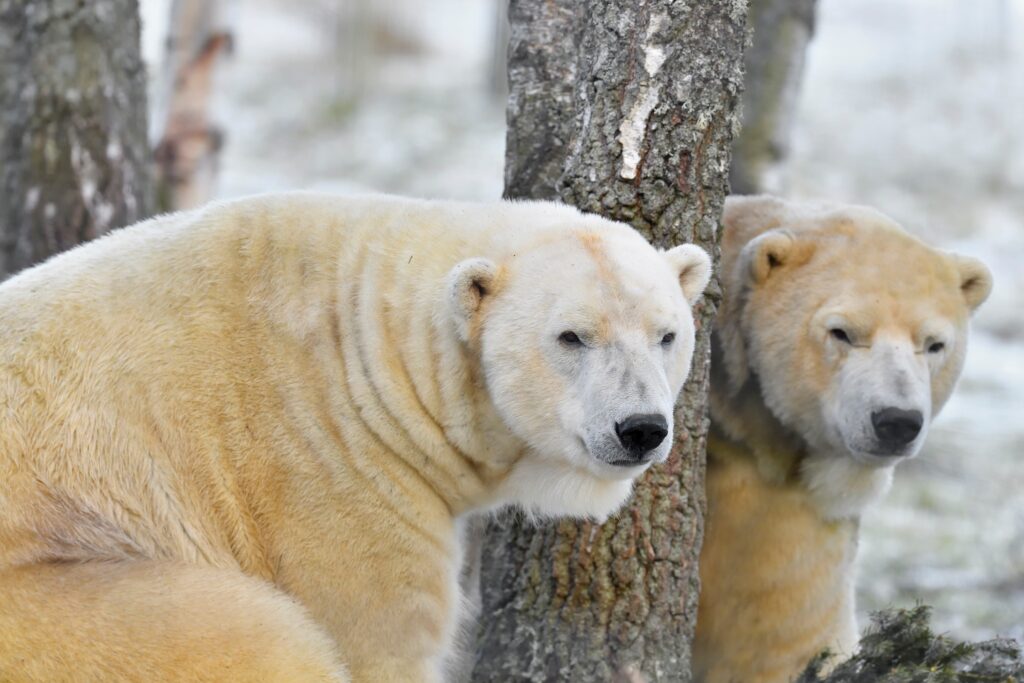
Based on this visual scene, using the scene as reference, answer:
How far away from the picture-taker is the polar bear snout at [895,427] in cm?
402

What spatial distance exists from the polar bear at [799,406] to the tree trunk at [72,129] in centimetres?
295

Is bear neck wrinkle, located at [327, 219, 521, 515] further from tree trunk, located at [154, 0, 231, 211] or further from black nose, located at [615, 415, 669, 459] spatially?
tree trunk, located at [154, 0, 231, 211]

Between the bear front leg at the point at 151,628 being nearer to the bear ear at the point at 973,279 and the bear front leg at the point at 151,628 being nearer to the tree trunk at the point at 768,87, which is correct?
the bear ear at the point at 973,279

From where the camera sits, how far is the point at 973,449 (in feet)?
35.5

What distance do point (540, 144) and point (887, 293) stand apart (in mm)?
1322

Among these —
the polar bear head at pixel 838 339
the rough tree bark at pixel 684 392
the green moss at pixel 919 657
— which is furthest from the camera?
the polar bear head at pixel 838 339

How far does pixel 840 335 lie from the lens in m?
4.27

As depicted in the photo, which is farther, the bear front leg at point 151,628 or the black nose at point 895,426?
the black nose at point 895,426

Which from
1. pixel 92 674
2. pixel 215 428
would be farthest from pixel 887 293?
pixel 92 674

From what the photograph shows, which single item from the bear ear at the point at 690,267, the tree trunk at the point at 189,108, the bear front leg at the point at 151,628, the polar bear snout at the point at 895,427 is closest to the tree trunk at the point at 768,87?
the tree trunk at the point at 189,108

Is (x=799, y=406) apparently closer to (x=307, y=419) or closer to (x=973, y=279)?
(x=973, y=279)

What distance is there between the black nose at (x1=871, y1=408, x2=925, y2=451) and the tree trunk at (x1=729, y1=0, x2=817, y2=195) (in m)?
3.89

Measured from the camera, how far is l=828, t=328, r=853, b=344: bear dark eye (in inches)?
167

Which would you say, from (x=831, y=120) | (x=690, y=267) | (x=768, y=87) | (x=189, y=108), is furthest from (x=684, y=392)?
(x=831, y=120)
